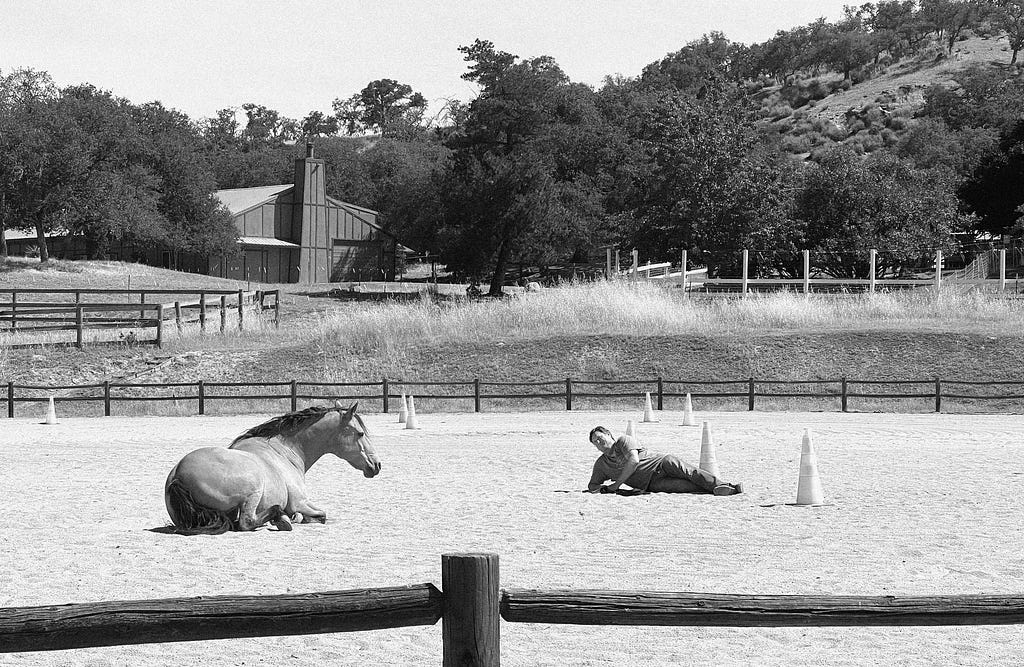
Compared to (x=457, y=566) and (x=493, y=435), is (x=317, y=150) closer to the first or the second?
(x=493, y=435)

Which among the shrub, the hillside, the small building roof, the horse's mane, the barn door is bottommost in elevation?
the horse's mane

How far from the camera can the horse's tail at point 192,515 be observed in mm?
11102

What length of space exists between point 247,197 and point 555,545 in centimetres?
7078

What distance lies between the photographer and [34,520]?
12.3 m

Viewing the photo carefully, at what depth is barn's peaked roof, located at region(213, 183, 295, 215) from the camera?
75.7 metres

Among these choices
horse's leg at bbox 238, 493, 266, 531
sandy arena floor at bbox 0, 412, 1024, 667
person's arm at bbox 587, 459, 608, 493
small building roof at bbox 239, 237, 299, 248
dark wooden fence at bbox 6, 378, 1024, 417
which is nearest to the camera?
sandy arena floor at bbox 0, 412, 1024, 667

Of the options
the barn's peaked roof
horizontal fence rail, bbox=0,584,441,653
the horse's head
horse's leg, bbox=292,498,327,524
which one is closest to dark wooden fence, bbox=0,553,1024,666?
horizontal fence rail, bbox=0,584,441,653

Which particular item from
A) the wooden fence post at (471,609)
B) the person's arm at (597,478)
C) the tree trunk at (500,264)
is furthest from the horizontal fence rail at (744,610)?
the tree trunk at (500,264)

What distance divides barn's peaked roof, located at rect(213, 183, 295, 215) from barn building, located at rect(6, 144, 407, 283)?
0.14 metres

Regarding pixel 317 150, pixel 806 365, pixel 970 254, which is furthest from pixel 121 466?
pixel 317 150

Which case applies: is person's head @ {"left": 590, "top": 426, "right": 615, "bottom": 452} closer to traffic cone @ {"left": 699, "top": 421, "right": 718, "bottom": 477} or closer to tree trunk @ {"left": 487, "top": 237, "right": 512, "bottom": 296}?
traffic cone @ {"left": 699, "top": 421, "right": 718, "bottom": 477}

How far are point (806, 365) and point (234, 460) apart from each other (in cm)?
2352

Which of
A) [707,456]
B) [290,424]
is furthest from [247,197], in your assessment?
[290,424]

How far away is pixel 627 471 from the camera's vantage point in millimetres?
14258
